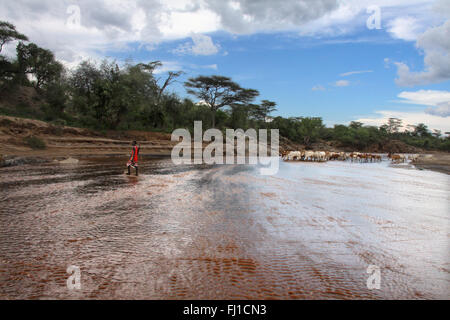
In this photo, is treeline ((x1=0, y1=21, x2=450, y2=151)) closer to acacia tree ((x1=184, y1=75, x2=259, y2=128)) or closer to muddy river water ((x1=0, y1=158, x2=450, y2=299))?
acacia tree ((x1=184, y1=75, x2=259, y2=128))

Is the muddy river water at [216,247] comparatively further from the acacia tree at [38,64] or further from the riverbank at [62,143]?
the acacia tree at [38,64]

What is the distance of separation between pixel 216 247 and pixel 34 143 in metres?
21.3

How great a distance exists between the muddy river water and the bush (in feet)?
45.8

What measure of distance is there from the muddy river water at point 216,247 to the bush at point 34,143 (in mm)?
13975

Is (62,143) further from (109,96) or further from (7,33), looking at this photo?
(7,33)

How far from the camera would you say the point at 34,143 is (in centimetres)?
2002

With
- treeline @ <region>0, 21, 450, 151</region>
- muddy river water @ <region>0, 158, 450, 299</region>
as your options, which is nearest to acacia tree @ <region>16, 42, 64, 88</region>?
treeline @ <region>0, 21, 450, 151</region>

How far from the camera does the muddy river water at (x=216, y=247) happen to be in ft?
10.1

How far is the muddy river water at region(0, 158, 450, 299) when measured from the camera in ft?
10.1

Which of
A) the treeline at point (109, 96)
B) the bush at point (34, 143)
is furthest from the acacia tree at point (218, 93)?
the bush at point (34, 143)

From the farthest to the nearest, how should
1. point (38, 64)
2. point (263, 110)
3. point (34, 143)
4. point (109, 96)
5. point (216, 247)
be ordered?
point (263, 110), point (38, 64), point (109, 96), point (34, 143), point (216, 247)

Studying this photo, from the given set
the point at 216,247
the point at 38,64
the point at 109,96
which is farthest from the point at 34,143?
the point at 38,64

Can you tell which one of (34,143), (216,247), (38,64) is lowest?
(216,247)

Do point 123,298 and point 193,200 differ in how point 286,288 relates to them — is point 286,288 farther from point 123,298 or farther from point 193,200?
point 193,200
